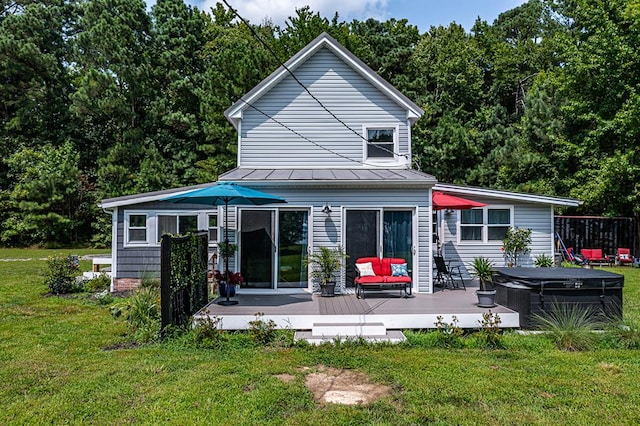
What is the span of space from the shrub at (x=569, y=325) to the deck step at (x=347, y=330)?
2.72m

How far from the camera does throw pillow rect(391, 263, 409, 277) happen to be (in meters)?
9.35

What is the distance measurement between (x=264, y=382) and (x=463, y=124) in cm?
2548

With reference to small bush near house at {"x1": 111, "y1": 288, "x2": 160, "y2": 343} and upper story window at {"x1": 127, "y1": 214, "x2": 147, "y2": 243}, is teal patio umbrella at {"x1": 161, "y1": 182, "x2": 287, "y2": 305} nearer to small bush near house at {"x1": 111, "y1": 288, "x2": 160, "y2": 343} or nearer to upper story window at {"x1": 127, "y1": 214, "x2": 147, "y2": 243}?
small bush near house at {"x1": 111, "y1": 288, "x2": 160, "y2": 343}

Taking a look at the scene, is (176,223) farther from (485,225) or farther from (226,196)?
(485,225)

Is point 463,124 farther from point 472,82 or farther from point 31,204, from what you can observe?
point 31,204

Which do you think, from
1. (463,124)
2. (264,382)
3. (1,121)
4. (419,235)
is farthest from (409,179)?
(1,121)

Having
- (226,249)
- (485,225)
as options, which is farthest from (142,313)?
(485,225)

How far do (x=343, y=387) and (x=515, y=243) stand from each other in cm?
964

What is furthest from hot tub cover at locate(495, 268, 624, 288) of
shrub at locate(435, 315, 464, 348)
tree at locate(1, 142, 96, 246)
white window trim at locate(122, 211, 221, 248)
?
tree at locate(1, 142, 96, 246)

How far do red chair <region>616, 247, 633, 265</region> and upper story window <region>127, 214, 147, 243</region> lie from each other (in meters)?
18.3

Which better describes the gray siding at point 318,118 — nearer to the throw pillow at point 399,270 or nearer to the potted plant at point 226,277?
the potted plant at point 226,277

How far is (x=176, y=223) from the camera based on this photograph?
42.3ft

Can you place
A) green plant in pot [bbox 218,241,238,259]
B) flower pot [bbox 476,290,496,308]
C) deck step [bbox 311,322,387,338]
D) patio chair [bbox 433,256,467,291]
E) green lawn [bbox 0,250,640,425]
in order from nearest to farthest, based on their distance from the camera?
1. green lawn [bbox 0,250,640,425]
2. deck step [bbox 311,322,387,338]
3. flower pot [bbox 476,290,496,308]
4. green plant in pot [bbox 218,241,238,259]
5. patio chair [bbox 433,256,467,291]

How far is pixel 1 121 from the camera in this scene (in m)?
28.3
